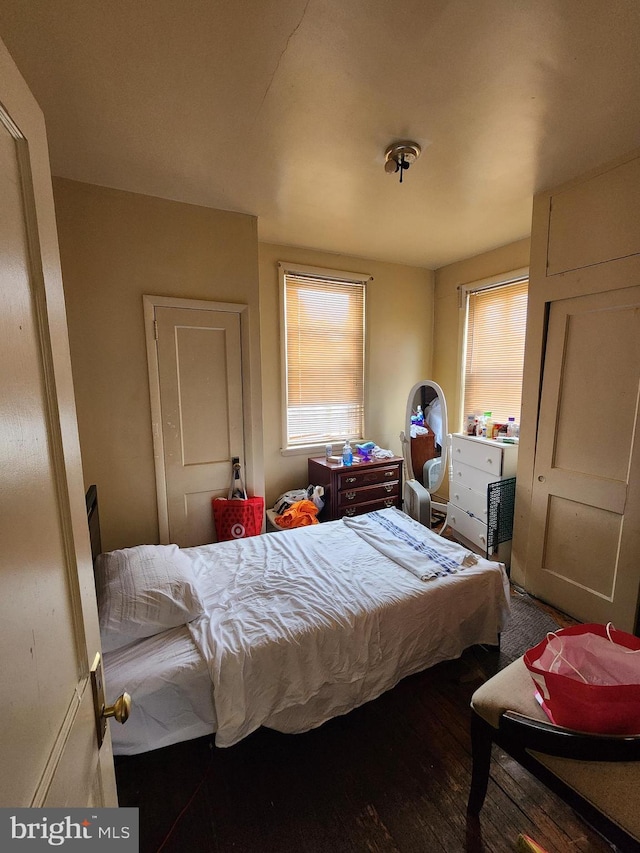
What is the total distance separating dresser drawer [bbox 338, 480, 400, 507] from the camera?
3.08 meters

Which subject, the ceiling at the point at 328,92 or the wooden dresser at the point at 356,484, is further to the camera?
the wooden dresser at the point at 356,484

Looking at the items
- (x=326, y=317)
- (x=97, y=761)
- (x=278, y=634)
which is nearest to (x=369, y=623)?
(x=278, y=634)

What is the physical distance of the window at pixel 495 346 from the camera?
3.06 meters

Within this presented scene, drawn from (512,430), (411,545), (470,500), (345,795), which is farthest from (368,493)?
(345,795)

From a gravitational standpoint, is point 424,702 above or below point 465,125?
below

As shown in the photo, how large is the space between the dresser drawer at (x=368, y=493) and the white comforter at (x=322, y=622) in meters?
0.96

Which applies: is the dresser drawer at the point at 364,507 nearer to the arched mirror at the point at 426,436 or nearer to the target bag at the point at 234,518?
the arched mirror at the point at 426,436

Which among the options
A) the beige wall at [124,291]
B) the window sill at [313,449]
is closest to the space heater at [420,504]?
the window sill at [313,449]

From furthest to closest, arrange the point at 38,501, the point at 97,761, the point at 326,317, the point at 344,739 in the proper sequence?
the point at 326,317
the point at 344,739
the point at 97,761
the point at 38,501

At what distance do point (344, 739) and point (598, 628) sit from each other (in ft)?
3.60

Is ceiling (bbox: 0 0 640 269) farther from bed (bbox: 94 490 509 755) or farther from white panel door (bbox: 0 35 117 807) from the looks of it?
bed (bbox: 94 490 509 755)

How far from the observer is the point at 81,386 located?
2.15 meters

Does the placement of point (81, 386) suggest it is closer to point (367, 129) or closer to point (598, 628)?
point (367, 129)

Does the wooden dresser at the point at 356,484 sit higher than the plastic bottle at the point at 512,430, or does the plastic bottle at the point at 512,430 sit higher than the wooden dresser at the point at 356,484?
the plastic bottle at the point at 512,430
